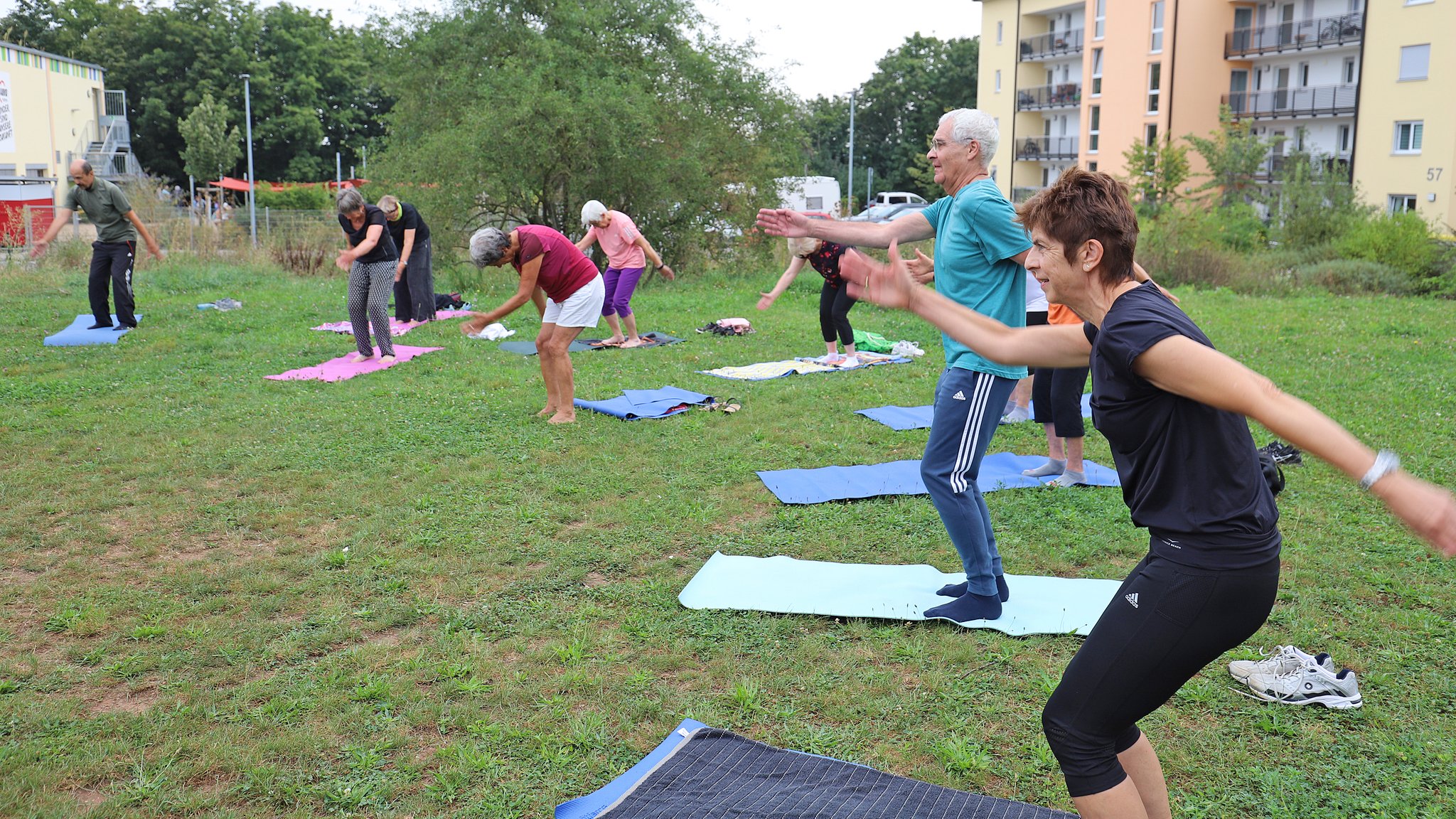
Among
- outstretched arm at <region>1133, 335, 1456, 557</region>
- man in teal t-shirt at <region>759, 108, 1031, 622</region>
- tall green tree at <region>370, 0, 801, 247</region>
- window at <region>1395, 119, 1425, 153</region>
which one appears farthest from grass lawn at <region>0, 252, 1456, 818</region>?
window at <region>1395, 119, 1425, 153</region>

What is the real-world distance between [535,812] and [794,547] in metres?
2.54

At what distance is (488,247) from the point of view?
7418 mm

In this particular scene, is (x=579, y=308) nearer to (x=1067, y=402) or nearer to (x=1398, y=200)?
(x=1067, y=402)

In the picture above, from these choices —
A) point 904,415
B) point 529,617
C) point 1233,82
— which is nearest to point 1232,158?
point 1233,82

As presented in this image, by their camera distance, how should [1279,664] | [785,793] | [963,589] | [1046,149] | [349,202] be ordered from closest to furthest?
[785,793], [1279,664], [963,589], [349,202], [1046,149]

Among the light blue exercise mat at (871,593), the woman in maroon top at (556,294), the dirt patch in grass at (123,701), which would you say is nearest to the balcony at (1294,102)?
the woman in maroon top at (556,294)

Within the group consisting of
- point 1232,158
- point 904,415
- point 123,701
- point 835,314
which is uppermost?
point 1232,158

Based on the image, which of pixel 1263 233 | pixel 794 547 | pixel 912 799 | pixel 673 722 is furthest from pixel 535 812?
pixel 1263 233

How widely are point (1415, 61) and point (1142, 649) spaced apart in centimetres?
3830

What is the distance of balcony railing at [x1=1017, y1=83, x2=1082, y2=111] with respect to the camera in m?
46.0

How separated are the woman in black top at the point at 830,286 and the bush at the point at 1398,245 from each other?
13.4m

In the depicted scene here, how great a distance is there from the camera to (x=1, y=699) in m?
3.69

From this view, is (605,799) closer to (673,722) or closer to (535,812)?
(535,812)

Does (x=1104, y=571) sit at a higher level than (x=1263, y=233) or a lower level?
lower
